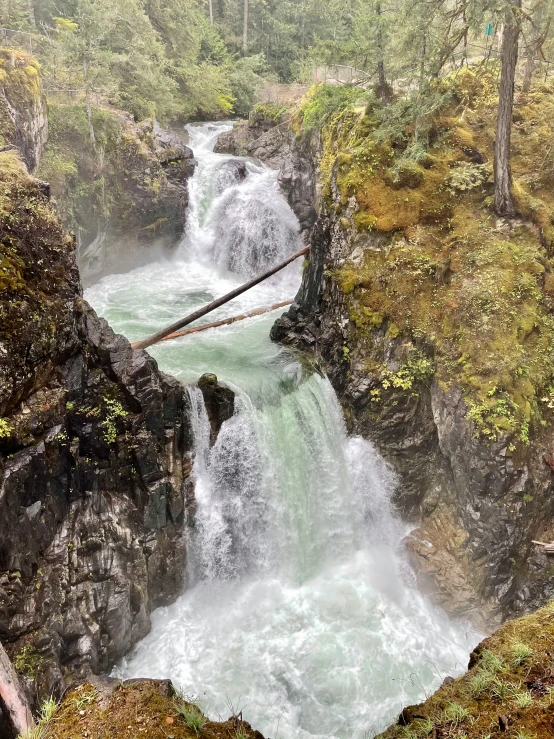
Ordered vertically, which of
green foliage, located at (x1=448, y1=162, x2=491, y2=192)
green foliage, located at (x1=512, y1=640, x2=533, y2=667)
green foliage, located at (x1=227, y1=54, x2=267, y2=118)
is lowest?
green foliage, located at (x1=512, y1=640, x2=533, y2=667)

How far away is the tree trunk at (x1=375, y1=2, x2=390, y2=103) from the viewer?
12.4 metres

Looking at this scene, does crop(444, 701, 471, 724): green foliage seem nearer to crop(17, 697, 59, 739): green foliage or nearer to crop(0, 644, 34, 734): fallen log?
crop(17, 697, 59, 739): green foliage

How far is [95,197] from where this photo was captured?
1948cm

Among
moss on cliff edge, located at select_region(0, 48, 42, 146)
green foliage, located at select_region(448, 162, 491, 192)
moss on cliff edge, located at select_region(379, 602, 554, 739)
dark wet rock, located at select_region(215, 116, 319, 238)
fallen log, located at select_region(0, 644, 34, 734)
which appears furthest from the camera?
dark wet rock, located at select_region(215, 116, 319, 238)

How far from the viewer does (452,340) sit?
34.8 ft

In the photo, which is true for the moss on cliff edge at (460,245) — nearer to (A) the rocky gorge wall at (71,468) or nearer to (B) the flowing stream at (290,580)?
(B) the flowing stream at (290,580)

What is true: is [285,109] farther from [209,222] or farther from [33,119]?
[33,119]

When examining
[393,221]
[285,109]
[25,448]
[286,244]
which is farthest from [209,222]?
[25,448]

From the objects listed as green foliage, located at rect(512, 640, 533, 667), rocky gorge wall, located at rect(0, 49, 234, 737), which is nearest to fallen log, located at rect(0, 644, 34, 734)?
rocky gorge wall, located at rect(0, 49, 234, 737)

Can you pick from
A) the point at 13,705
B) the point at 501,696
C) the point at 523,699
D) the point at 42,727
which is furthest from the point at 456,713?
the point at 13,705

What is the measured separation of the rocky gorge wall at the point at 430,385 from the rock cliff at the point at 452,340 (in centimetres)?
3

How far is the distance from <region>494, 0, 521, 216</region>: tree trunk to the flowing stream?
6.75m

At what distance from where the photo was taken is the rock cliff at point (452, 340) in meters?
9.77

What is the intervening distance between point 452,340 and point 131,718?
385 inches
